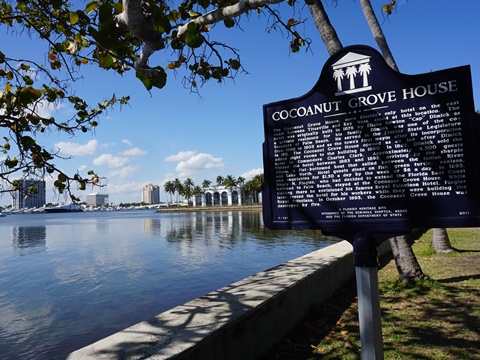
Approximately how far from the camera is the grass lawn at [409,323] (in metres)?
4.72

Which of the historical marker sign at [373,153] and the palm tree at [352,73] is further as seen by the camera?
the palm tree at [352,73]

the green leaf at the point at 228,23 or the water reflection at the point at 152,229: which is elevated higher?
the green leaf at the point at 228,23

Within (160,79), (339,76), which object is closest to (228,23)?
(160,79)

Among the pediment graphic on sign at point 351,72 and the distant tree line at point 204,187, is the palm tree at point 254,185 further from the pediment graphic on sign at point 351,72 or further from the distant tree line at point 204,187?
the pediment graphic on sign at point 351,72

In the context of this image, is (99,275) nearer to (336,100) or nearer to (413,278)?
(413,278)

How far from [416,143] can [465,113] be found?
17.9 inches

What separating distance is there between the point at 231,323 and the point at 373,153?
260 centimetres

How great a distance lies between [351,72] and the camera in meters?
3.52

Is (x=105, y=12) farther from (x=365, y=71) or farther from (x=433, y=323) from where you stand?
(x=433, y=323)

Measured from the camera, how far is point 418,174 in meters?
3.19

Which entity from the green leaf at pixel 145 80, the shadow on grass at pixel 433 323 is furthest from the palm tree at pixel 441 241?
the green leaf at pixel 145 80

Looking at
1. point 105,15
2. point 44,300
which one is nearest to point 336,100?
point 105,15

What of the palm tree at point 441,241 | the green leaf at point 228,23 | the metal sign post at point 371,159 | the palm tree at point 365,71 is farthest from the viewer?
the palm tree at point 441,241

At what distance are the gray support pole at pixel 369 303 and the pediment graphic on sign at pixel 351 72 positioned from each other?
5.04 feet
